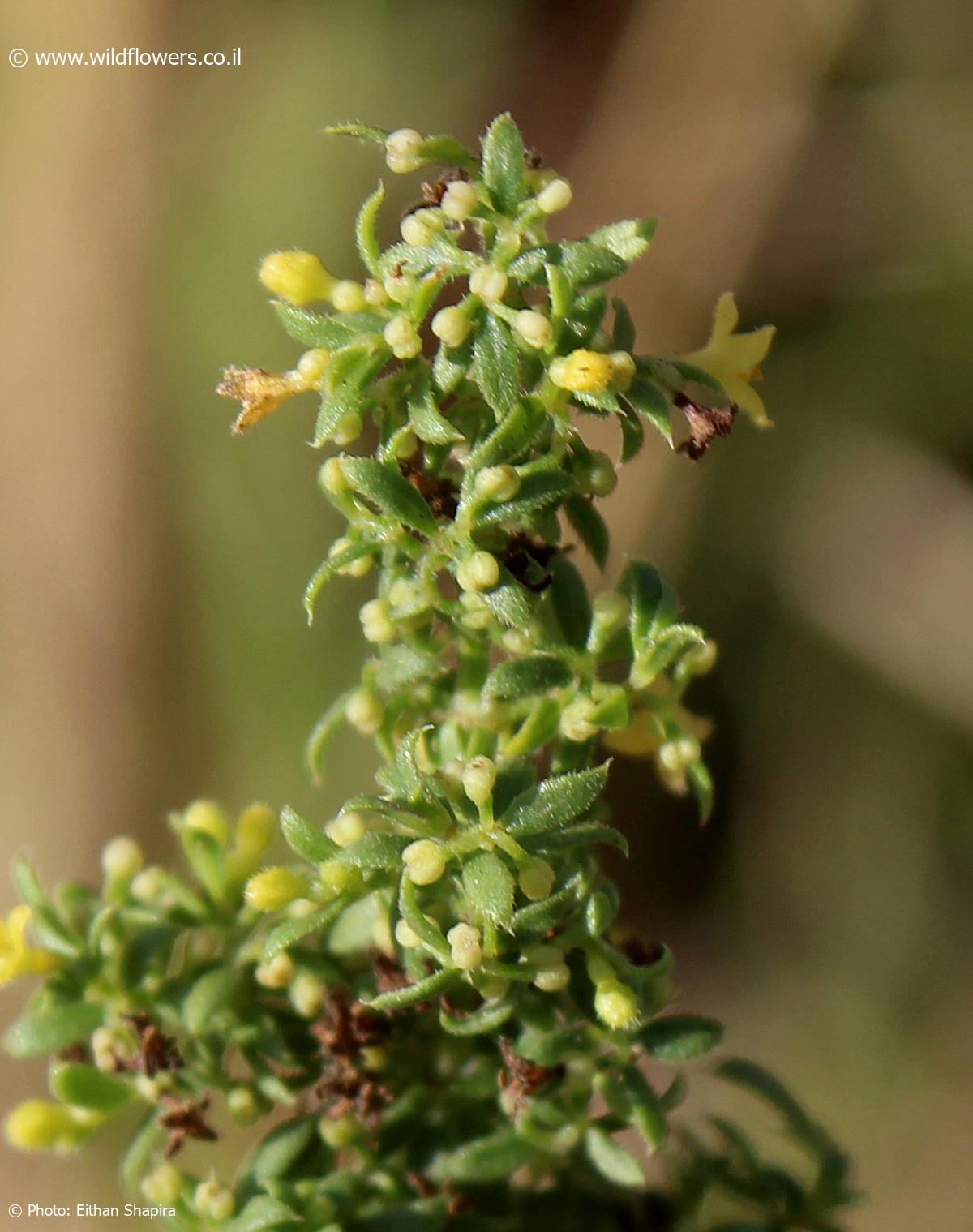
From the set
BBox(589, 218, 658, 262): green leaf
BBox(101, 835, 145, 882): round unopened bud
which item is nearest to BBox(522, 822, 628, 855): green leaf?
BBox(589, 218, 658, 262): green leaf

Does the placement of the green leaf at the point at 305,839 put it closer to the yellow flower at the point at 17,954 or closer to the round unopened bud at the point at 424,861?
the round unopened bud at the point at 424,861

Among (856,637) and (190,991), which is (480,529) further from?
(856,637)

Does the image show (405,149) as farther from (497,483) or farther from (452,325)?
(497,483)

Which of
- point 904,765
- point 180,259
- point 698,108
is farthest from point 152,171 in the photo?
point 904,765

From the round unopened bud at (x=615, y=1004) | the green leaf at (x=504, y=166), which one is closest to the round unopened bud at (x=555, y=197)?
the green leaf at (x=504, y=166)

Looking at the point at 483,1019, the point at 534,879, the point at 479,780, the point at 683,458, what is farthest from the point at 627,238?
the point at 683,458

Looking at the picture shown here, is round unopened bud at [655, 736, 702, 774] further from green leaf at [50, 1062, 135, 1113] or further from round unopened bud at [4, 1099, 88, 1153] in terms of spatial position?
round unopened bud at [4, 1099, 88, 1153]
